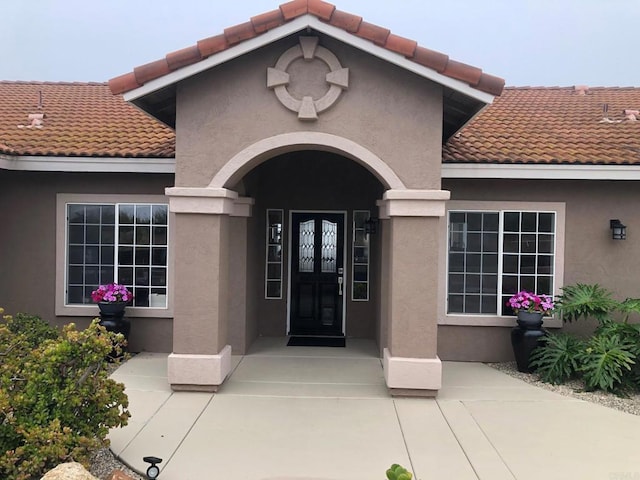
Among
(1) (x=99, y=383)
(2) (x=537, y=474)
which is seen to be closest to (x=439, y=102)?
(2) (x=537, y=474)

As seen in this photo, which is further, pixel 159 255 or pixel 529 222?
pixel 159 255

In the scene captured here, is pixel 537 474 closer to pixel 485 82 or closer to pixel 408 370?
pixel 408 370

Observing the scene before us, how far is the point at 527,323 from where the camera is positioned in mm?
8680

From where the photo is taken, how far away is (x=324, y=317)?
1123 centimetres

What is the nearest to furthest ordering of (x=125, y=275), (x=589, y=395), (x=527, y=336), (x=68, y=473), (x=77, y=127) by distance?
(x=68, y=473)
(x=589, y=395)
(x=527, y=336)
(x=125, y=275)
(x=77, y=127)

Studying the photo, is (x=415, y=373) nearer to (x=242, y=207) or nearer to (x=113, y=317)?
(x=242, y=207)

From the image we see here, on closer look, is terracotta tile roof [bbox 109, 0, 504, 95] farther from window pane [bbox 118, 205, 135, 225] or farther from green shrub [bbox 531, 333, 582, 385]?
green shrub [bbox 531, 333, 582, 385]

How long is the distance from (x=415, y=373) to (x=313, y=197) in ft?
15.3

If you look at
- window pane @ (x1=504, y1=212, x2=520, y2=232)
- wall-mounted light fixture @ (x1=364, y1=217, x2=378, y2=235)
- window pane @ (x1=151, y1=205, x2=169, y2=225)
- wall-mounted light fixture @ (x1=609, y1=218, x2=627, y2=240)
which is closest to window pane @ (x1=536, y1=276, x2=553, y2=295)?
window pane @ (x1=504, y1=212, x2=520, y2=232)

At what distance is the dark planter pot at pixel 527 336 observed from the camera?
8634 millimetres

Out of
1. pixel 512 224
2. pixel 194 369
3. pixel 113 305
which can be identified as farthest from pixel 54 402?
pixel 512 224

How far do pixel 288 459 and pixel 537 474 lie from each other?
241 centimetres

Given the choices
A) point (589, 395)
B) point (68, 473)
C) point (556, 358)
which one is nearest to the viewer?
point (68, 473)

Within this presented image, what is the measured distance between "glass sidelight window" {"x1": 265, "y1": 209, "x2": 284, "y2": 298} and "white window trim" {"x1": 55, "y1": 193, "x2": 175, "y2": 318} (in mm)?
2052
